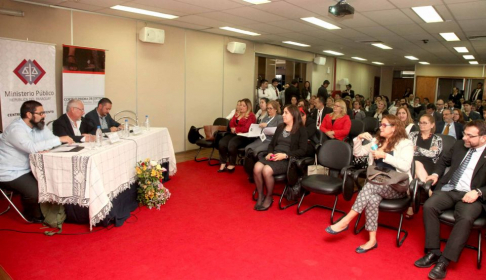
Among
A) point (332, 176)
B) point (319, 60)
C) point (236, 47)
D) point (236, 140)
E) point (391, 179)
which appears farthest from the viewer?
point (319, 60)

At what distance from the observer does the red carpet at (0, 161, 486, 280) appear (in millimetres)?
2992

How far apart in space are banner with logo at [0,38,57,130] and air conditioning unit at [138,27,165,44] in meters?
1.79

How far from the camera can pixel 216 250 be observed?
3.39 meters

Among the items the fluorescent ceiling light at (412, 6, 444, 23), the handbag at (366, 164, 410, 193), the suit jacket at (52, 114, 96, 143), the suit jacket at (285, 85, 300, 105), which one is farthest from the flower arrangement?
the suit jacket at (285, 85, 300, 105)

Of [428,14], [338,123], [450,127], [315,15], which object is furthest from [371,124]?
[315,15]

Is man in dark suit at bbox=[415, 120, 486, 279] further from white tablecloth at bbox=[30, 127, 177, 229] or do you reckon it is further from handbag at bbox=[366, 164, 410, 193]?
white tablecloth at bbox=[30, 127, 177, 229]

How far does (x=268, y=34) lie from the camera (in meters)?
8.51

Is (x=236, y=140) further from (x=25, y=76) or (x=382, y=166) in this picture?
(x=25, y=76)

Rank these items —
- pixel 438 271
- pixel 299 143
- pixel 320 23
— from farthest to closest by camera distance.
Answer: pixel 320 23
pixel 299 143
pixel 438 271

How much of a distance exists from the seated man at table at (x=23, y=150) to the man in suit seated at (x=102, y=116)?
4.44 ft

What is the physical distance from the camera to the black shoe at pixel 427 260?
10.2 feet

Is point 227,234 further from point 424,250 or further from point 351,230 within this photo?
point 424,250

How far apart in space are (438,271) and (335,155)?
68.7 inches

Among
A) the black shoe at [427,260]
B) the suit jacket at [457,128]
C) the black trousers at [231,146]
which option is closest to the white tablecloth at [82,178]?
the black trousers at [231,146]
